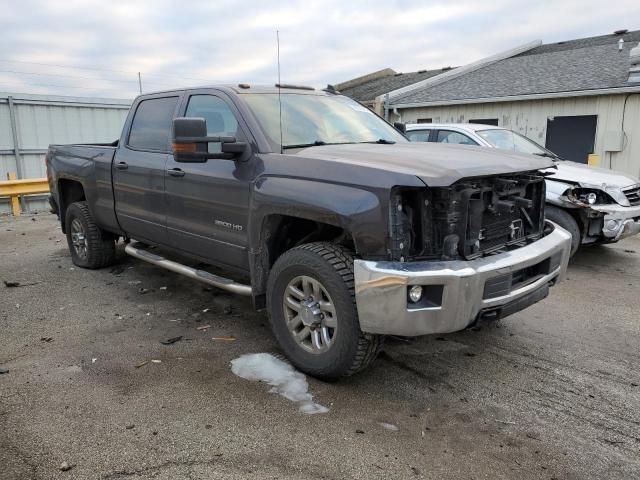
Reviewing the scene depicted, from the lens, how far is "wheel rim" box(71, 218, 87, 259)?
20.8 feet

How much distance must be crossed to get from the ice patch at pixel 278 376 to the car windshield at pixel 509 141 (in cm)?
486

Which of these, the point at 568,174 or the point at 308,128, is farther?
the point at 568,174

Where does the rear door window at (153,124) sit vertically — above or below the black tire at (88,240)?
above

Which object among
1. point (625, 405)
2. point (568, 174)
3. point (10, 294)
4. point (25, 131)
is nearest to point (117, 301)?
point (10, 294)

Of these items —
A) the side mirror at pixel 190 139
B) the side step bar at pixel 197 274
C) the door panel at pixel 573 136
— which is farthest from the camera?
the door panel at pixel 573 136

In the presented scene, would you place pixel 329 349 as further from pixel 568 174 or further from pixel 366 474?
pixel 568 174

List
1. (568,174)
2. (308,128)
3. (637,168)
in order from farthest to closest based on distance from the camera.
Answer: (637,168), (568,174), (308,128)

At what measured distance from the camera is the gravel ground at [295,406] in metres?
2.69

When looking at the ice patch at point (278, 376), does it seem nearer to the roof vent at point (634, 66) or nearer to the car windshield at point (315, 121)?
the car windshield at point (315, 121)

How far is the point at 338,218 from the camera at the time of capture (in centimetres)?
317

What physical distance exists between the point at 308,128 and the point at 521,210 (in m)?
1.73

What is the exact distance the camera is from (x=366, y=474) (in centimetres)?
258

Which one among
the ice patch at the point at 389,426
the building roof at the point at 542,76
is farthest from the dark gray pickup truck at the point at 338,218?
Result: the building roof at the point at 542,76

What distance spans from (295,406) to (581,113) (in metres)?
11.9
